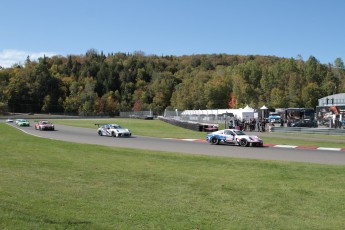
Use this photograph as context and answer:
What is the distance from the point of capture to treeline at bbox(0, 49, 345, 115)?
10088 centimetres

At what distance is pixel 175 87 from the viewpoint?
15512 cm

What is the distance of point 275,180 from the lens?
1267 centimetres

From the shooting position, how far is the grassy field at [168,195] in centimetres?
736

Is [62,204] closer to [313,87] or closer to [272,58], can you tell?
[313,87]

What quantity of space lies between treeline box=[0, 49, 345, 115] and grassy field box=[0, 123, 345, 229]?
8388cm

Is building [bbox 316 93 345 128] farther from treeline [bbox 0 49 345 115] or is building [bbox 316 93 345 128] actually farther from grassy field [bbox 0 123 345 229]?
treeline [bbox 0 49 345 115]

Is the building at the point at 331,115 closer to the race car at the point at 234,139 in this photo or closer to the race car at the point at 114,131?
the race car at the point at 234,139

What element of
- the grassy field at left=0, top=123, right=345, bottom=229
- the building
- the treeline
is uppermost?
the treeline

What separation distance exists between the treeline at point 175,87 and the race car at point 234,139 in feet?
227

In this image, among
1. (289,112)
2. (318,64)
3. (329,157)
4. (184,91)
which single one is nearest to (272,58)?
(184,91)

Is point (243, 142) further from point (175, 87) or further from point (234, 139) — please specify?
point (175, 87)

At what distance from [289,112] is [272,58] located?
429 ft

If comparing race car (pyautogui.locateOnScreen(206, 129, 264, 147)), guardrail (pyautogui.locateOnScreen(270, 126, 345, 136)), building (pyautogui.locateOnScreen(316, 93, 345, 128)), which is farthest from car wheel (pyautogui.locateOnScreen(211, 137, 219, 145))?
building (pyautogui.locateOnScreen(316, 93, 345, 128))

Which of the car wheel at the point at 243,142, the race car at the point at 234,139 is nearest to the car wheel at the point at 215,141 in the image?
the race car at the point at 234,139
